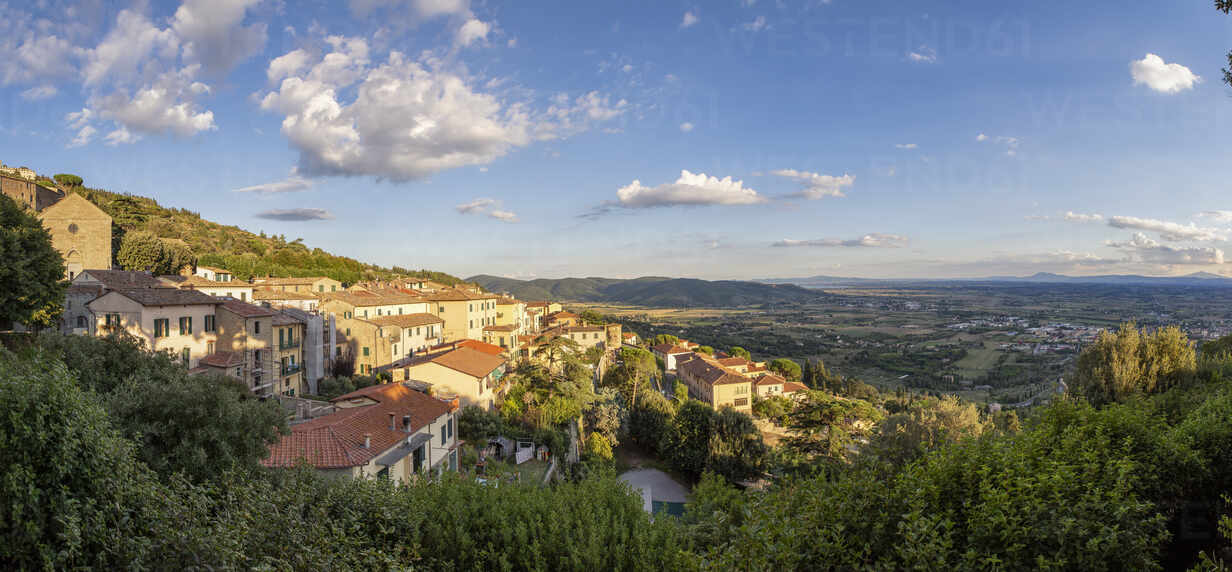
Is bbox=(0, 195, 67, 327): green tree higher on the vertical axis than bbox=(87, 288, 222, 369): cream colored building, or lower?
higher

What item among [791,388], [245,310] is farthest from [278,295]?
[791,388]

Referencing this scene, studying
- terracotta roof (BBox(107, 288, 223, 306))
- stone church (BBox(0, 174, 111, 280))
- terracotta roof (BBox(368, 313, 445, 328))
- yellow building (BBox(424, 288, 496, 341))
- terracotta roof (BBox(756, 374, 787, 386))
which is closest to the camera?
terracotta roof (BBox(107, 288, 223, 306))

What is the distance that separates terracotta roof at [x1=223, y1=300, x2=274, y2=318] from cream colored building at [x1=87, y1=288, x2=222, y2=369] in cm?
52

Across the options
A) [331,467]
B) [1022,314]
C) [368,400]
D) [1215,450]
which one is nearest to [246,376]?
[368,400]

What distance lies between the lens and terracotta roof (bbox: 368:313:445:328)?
37.8 metres

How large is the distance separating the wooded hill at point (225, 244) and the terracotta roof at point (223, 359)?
35.8m

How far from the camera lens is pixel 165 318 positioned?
2297 cm

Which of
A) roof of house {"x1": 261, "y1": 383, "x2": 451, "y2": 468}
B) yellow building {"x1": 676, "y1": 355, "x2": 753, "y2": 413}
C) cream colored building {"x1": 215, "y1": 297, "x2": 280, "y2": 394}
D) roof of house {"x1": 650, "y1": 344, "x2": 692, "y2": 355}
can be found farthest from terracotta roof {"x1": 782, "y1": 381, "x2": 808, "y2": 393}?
cream colored building {"x1": 215, "y1": 297, "x2": 280, "y2": 394}

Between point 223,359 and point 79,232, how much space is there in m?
31.1

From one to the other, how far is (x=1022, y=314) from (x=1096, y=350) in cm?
19129

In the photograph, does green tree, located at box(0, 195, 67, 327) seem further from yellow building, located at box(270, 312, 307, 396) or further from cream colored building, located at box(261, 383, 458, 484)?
yellow building, located at box(270, 312, 307, 396)

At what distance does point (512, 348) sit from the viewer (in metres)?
49.5

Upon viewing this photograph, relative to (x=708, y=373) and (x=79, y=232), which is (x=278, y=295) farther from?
(x=708, y=373)

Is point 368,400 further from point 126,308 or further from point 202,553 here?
point 202,553
